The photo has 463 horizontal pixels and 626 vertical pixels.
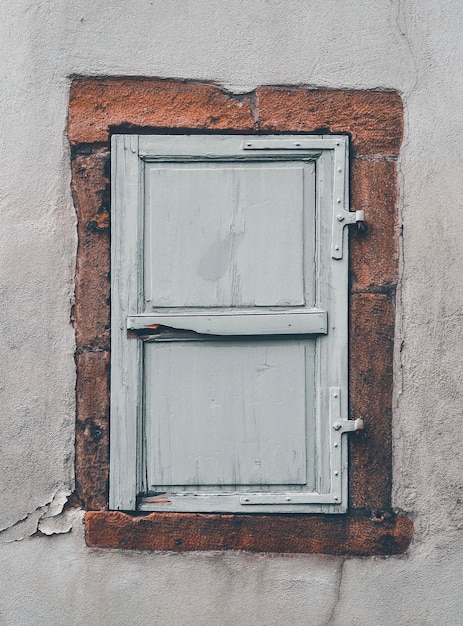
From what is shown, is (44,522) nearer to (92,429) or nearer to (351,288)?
(92,429)

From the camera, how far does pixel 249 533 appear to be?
2391mm

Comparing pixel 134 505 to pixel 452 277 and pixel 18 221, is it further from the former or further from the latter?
pixel 452 277

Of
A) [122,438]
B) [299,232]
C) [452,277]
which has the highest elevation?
[299,232]

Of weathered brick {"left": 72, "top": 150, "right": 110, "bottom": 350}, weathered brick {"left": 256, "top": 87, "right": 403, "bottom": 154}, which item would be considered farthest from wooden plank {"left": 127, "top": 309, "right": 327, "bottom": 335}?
weathered brick {"left": 256, "top": 87, "right": 403, "bottom": 154}

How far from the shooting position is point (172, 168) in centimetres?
239

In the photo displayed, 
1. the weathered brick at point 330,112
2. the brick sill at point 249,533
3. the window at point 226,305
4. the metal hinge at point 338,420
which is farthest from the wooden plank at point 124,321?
the metal hinge at point 338,420

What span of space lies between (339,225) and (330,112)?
419mm


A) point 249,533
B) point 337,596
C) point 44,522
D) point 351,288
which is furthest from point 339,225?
point 44,522

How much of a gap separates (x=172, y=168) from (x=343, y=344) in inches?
35.3

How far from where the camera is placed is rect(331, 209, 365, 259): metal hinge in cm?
237

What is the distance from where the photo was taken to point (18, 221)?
2.39 meters

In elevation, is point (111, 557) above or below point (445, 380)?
below

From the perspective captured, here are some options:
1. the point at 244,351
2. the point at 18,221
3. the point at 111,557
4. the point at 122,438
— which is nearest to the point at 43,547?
the point at 111,557

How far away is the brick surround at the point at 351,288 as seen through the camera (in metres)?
2.39
